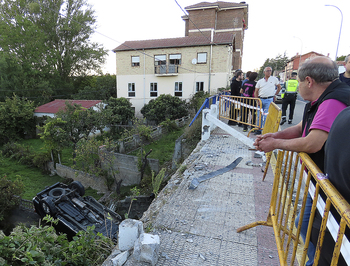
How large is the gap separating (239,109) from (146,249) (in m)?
6.05

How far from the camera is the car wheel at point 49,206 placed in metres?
7.37

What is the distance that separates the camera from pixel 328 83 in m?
1.82

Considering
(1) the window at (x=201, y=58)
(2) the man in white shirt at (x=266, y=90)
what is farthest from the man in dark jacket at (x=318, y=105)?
(1) the window at (x=201, y=58)

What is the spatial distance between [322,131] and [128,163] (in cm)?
1404

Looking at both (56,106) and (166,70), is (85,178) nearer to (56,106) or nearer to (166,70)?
(56,106)

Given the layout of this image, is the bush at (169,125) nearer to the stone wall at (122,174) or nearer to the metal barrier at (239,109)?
the stone wall at (122,174)

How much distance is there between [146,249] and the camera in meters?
2.23

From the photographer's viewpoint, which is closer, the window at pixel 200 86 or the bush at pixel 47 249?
the bush at pixel 47 249

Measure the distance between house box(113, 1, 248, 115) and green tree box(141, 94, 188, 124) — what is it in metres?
2.44

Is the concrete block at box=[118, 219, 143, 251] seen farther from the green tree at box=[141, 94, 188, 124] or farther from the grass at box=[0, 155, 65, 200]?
the green tree at box=[141, 94, 188, 124]

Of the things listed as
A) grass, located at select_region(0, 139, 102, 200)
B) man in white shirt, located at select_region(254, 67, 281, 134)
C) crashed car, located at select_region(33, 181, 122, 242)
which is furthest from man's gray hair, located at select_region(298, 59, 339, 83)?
grass, located at select_region(0, 139, 102, 200)

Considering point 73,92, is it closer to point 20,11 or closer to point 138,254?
point 20,11

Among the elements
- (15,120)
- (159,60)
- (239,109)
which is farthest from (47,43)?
(239,109)

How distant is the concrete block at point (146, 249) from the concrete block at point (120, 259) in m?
0.10
